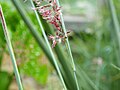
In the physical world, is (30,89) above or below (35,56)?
below

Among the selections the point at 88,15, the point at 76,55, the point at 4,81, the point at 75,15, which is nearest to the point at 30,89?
the point at 4,81

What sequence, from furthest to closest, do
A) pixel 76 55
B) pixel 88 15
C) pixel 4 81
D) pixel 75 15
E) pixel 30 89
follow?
pixel 75 15 < pixel 88 15 < pixel 76 55 < pixel 30 89 < pixel 4 81

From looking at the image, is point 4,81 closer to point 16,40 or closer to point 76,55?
point 16,40

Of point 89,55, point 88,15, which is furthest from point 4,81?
point 88,15

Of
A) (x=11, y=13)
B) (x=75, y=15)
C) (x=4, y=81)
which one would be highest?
(x=11, y=13)

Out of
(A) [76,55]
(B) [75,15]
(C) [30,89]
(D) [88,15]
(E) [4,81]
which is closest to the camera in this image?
(E) [4,81]

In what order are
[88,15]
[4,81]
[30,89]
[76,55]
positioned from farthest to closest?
[88,15] → [76,55] → [30,89] → [4,81]

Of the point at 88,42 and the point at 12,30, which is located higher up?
the point at 12,30

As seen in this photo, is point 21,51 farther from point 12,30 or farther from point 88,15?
point 88,15

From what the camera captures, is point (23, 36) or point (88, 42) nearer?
point (23, 36)
